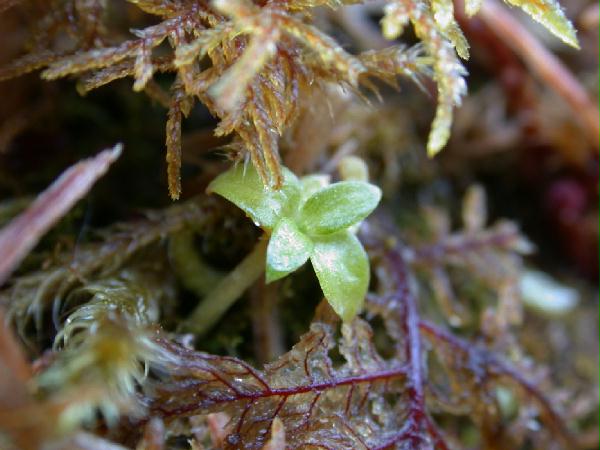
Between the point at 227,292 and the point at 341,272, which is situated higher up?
the point at 341,272

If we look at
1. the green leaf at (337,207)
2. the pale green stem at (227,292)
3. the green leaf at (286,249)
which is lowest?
the pale green stem at (227,292)

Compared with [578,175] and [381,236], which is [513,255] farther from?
[381,236]

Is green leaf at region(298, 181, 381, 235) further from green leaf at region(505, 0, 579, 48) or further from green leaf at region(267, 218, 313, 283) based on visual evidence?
green leaf at region(505, 0, 579, 48)

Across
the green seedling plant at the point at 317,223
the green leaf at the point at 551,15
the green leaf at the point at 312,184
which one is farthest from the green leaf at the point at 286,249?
the green leaf at the point at 551,15

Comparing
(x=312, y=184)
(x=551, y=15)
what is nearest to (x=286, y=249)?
(x=312, y=184)

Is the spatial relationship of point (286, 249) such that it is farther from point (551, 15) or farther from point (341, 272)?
point (551, 15)

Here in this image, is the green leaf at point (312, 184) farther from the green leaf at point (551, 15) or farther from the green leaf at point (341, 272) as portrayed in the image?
the green leaf at point (551, 15)

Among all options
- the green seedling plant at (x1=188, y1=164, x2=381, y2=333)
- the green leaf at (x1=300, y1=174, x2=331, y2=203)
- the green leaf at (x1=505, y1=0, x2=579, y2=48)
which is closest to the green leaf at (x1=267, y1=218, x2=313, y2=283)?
the green seedling plant at (x1=188, y1=164, x2=381, y2=333)
